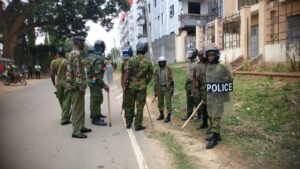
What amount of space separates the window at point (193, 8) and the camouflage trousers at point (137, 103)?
107 feet

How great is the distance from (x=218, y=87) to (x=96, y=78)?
310 centimetres

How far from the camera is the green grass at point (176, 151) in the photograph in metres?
5.41

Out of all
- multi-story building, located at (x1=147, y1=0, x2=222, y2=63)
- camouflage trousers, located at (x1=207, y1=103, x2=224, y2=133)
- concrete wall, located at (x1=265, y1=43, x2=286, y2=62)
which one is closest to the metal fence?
concrete wall, located at (x1=265, y1=43, x2=286, y2=62)

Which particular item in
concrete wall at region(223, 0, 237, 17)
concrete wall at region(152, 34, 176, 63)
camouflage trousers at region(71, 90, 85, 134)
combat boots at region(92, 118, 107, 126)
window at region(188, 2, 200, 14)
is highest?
window at region(188, 2, 200, 14)

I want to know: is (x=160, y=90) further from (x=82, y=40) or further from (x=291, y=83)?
(x=291, y=83)

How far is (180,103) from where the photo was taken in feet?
37.6

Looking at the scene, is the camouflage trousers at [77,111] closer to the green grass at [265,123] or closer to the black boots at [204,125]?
the black boots at [204,125]

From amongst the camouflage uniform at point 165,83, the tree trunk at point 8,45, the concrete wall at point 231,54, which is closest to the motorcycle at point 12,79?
the tree trunk at point 8,45

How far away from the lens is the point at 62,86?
8375 millimetres

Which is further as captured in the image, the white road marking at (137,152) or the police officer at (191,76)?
the police officer at (191,76)

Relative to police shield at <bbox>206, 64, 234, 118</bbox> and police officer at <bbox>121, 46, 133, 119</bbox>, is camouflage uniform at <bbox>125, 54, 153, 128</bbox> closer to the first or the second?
police officer at <bbox>121, 46, 133, 119</bbox>

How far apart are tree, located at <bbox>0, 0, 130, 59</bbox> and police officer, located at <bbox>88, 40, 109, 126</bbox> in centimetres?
2179

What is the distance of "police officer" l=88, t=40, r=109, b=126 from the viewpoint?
812cm

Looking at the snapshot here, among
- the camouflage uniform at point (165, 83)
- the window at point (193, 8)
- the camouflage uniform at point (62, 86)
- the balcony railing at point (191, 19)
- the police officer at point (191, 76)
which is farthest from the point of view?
the window at point (193, 8)
